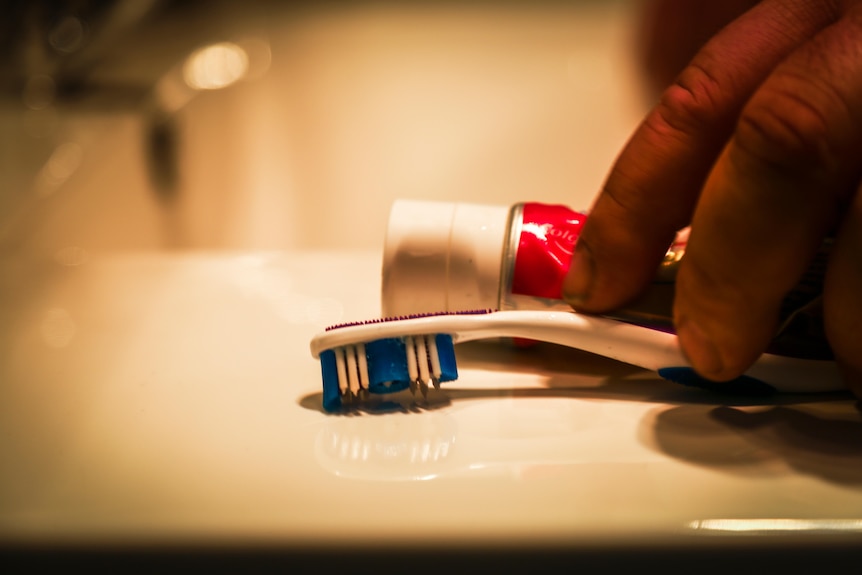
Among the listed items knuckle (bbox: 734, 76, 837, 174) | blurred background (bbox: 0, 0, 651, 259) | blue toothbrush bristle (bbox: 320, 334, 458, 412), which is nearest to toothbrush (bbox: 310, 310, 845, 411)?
blue toothbrush bristle (bbox: 320, 334, 458, 412)

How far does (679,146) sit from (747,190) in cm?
5

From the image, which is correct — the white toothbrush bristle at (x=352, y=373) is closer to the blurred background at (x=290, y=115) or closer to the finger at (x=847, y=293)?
the finger at (x=847, y=293)

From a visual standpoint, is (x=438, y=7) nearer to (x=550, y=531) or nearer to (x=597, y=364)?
(x=597, y=364)

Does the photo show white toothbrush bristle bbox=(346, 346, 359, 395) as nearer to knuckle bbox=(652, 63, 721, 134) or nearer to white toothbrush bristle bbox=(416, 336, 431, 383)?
white toothbrush bristle bbox=(416, 336, 431, 383)

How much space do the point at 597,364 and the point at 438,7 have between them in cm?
88

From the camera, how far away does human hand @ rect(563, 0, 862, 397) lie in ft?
0.88

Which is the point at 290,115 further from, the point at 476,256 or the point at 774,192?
the point at 774,192

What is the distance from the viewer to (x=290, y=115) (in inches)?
36.4

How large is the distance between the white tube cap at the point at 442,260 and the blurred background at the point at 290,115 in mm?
306

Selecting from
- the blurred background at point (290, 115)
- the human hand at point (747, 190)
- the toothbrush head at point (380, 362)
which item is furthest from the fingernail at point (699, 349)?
the blurred background at point (290, 115)

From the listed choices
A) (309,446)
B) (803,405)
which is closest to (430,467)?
(309,446)

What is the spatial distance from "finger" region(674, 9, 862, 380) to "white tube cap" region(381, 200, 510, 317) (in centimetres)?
11

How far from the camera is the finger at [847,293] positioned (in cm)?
28

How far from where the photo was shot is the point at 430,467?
12.1 inches
